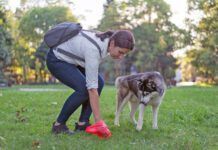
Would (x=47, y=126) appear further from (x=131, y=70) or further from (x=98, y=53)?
(x=131, y=70)

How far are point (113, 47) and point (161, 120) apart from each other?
8.32 ft

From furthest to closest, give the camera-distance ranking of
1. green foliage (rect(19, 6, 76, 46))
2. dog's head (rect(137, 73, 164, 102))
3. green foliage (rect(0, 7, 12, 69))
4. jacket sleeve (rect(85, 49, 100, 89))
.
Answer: green foliage (rect(19, 6, 76, 46)), green foliage (rect(0, 7, 12, 69)), dog's head (rect(137, 73, 164, 102)), jacket sleeve (rect(85, 49, 100, 89))

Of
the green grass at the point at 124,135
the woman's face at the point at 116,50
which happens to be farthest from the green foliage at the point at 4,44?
the woman's face at the point at 116,50

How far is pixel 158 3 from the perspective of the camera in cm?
4781

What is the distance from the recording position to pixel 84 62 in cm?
504

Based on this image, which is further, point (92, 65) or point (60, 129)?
point (60, 129)

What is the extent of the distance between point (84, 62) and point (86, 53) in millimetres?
284

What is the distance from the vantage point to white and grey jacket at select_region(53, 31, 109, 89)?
4758 millimetres

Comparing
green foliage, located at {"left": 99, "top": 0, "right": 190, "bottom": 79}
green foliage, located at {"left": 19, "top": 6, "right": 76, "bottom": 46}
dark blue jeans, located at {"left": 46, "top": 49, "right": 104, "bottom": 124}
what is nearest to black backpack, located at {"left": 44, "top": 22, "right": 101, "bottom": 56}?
dark blue jeans, located at {"left": 46, "top": 49, "right": 104, "bottom": 124}

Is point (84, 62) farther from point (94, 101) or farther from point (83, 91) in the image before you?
point (94, 101)

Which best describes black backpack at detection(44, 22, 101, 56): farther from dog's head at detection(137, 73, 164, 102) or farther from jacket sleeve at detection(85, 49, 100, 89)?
dog's head at detection(137, 73, 164, 102)

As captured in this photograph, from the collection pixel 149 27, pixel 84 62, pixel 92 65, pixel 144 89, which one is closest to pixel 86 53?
pixel 92 65

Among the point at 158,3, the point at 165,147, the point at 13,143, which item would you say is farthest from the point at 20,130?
the point at 158,3

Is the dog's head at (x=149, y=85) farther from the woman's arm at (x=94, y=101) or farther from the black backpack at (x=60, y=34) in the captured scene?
the black backpack at (x=60, y=34)
